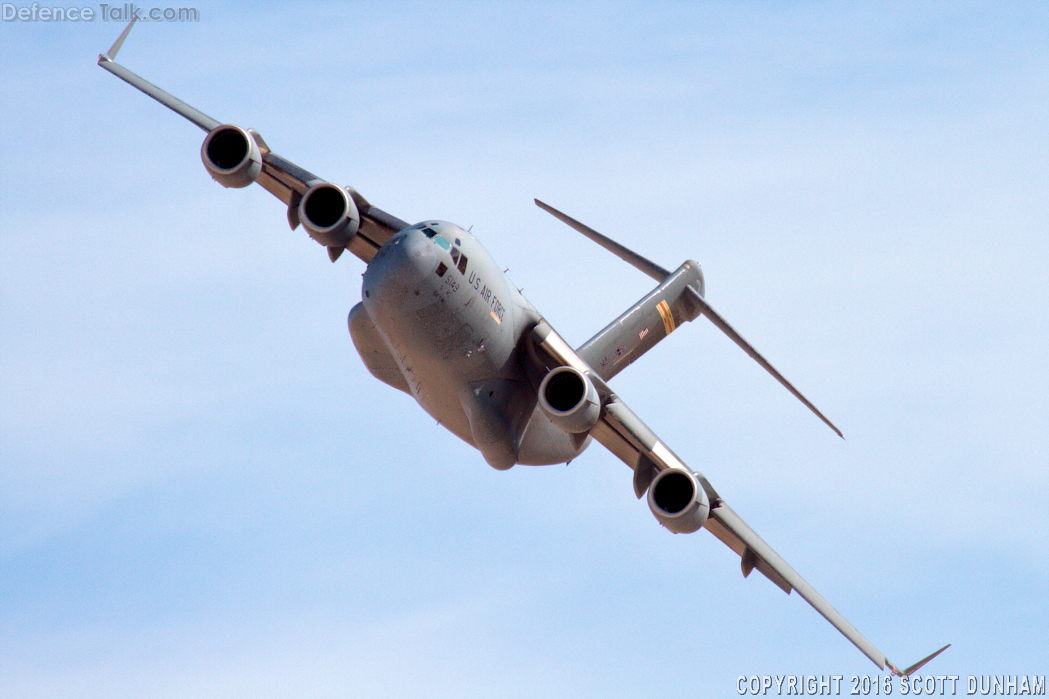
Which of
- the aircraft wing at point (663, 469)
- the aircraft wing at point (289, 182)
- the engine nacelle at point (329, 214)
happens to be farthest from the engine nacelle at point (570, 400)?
the engine nacelle at point (329, 214)

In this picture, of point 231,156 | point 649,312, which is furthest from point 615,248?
point 231,156

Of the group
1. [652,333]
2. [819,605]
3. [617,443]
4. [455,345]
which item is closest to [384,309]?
[455,345]

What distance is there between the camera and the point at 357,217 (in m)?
25.3

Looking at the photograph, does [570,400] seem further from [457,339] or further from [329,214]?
[329,214]

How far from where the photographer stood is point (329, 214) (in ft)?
82.9

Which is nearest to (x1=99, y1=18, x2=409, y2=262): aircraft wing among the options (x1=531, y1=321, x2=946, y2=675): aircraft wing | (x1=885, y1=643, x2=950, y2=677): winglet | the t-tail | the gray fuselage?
the gray fuselage

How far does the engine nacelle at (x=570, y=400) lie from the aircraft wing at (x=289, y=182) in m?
3.93

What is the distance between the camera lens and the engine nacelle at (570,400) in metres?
24.2

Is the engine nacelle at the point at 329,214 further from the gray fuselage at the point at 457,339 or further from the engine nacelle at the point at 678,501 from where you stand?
the engine nacelle at the point at 678,501

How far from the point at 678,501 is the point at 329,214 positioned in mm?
8231

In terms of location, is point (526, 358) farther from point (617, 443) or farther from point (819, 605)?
point (819, 605)

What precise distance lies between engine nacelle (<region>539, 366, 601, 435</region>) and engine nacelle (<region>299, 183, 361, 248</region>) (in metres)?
4.55

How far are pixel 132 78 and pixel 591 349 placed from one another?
1051 cm

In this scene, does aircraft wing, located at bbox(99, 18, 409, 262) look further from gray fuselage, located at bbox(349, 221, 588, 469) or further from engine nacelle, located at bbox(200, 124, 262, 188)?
gray fuselage, located at bbox(349, 221, 588, 469)
